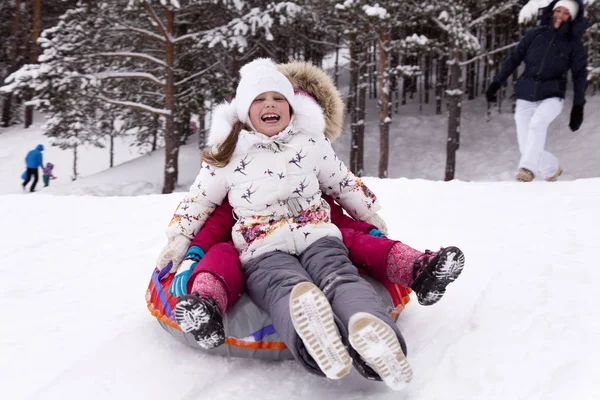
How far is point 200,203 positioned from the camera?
91.5 inches

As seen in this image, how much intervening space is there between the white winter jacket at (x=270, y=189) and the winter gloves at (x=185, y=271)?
0.48 feet

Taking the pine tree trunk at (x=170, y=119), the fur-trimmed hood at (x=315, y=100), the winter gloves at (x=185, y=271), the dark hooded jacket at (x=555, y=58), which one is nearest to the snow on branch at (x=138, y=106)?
the pine tree trunk at (x=170, y=119)

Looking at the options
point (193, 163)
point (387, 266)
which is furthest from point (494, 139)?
point (387, 266)

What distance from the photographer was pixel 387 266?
80.0 inches

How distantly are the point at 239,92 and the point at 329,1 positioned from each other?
9.14 metres

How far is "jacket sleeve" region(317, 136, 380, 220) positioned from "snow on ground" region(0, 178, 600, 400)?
0.58m

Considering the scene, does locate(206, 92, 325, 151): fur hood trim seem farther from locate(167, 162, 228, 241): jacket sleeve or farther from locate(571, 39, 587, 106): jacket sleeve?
locate(571, 39, 587, 106): jacket sleeve

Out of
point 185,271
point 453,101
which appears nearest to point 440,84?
point 453,101

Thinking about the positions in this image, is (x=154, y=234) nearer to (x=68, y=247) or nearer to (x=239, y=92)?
(x=68, y=247)

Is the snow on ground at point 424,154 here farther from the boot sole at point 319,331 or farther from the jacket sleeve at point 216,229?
the boot sole at point 319,331

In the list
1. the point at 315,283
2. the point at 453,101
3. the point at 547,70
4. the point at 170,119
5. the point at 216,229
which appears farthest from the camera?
the point at 453,101

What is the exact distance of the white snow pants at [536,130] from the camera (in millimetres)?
4566

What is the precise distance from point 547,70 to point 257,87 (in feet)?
11.1

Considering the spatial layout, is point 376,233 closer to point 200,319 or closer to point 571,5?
point 200,319
